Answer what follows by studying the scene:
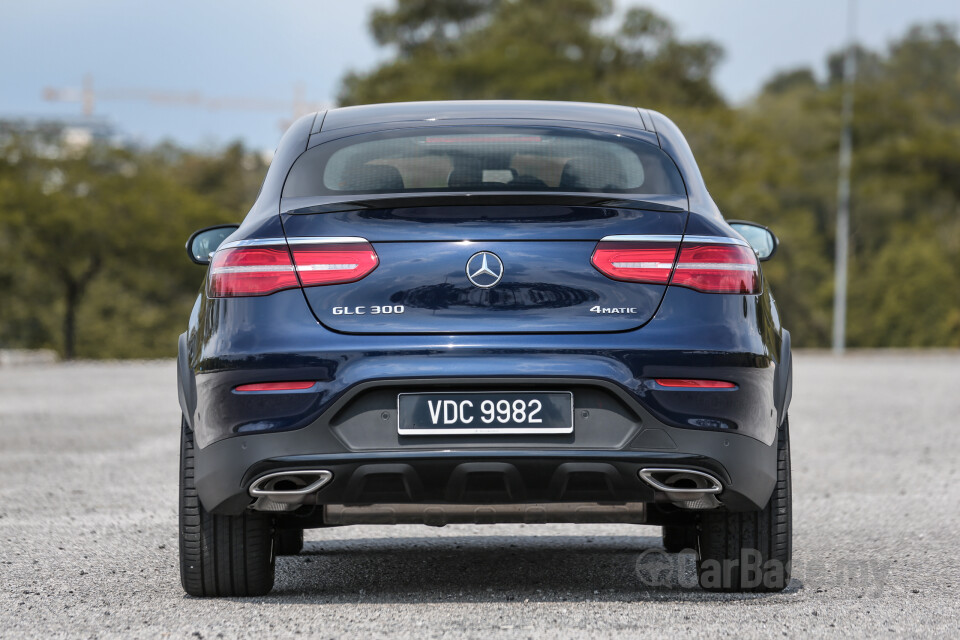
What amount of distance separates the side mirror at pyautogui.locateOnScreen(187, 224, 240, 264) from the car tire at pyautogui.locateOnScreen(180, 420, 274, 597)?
27.8 inches

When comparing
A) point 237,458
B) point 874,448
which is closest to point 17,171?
point 874,448

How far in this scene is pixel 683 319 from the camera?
13.9ft

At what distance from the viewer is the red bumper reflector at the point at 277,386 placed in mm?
4176

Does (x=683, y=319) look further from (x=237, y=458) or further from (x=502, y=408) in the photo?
(x=237, y=458)

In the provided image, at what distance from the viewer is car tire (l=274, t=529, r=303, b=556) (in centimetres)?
575

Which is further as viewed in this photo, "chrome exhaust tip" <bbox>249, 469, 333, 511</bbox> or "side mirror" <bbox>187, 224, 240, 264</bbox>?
"side mirror" <bbox>187, 224, 240, 264</bbox>

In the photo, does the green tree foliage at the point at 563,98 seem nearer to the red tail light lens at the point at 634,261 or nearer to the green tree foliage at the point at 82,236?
the green tree foliage at the point at 82,236

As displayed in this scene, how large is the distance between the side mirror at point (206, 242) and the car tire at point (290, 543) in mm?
1202

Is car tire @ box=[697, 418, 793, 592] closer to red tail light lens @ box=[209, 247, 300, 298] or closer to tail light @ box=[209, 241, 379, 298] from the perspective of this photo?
tail light @ box=[209, 241, 379, 298]

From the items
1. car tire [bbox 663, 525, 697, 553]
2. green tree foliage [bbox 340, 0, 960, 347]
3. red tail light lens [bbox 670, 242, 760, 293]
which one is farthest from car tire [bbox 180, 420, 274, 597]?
green tree foliage [bbox 340, 0, 960, 347]

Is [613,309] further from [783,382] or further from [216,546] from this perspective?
[216,546]

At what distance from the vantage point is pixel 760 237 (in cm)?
518

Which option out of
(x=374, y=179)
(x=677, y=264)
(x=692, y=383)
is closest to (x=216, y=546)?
(x=374, y=179)

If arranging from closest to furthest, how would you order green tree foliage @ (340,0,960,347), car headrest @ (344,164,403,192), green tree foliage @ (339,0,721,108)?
car headrest @ (344,164,403,192)
green tree foliage @ (340,0,960,347)
green tree foliage @ (339,0,721,108)
